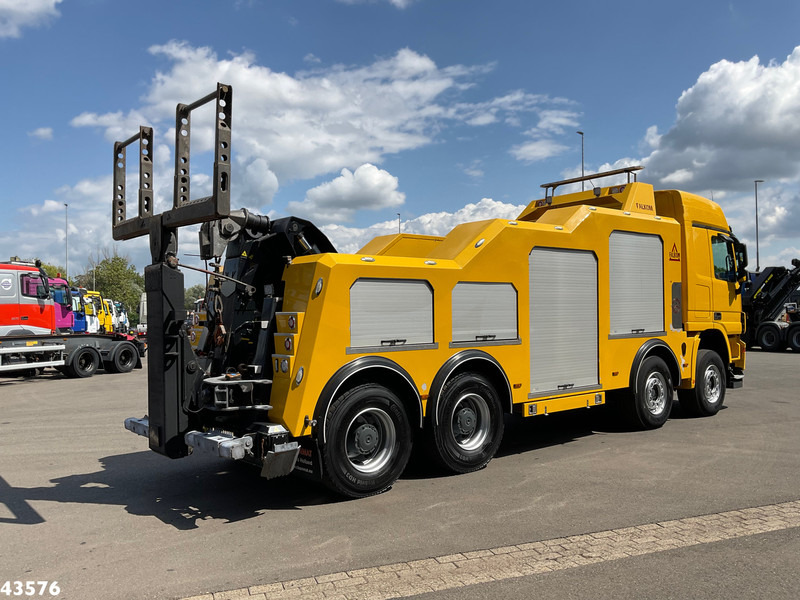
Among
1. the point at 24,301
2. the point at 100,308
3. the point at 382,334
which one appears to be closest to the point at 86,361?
the point at 24,301

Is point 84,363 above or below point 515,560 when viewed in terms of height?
above

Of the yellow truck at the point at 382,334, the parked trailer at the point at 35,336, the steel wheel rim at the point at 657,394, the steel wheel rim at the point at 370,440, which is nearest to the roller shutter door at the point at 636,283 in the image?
the yellow truck at the point at 382,334

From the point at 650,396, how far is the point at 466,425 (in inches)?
139

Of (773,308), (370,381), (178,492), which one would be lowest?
(178,492)

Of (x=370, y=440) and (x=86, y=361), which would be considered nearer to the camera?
(x=370, y=440)

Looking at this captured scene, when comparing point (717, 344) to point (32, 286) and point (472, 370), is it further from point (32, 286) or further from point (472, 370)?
point (32, 286)

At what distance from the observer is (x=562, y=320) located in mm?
7797

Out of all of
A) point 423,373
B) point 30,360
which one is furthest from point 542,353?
point 30,360

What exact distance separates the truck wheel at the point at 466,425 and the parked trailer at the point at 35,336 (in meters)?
14.7

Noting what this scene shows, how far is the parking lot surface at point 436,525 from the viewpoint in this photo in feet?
13.4

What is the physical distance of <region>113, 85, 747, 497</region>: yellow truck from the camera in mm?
5691

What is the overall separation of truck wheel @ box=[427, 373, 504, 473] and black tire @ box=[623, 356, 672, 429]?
2.62m

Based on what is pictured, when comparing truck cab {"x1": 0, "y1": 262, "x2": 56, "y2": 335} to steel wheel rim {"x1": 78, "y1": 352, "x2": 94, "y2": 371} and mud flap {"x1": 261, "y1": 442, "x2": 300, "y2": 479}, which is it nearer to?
steel wheel rim {"x1": 78, "y1": 352, "x2": 94, "y2": 371}

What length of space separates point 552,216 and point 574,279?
889 millimetres
